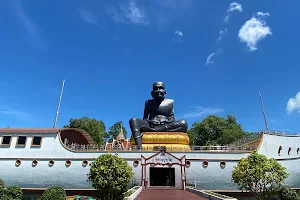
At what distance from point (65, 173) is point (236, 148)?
1559cm

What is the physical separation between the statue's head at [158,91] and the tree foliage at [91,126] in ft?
73.2

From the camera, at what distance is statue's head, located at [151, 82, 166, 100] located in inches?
1067

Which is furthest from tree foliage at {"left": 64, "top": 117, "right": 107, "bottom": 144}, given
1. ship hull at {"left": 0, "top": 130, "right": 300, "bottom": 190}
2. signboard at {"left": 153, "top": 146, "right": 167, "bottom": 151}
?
signboard at {"left": 153, "top": 146, "right": 167, "bottom": 151}

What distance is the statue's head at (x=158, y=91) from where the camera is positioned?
88.9 ft

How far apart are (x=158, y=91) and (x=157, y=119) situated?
10.3 ft

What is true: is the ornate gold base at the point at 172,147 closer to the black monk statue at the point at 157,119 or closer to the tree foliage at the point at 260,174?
the black monk statue at the point at 157,119

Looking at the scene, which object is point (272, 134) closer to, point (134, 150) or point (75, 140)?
point (134, 150)

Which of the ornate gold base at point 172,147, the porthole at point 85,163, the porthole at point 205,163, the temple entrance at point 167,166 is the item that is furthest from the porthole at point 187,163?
the porthole at point 85,163

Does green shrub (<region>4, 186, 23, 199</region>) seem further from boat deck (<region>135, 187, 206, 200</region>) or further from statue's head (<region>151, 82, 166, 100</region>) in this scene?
statue's head (<region>151, 82, 166, 100</region>)

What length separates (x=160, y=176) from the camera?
2192cm

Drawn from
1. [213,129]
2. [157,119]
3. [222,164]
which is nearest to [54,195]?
[157,119]

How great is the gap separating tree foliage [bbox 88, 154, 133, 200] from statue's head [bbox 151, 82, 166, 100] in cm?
1390

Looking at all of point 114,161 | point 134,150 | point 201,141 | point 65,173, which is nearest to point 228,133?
point 201,141

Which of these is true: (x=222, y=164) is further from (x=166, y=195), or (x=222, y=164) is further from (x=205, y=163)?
(x=166, y=195)
